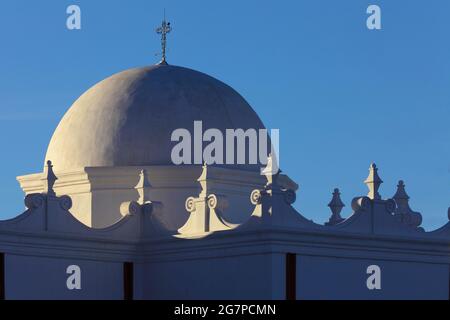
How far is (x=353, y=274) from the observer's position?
2164 inches

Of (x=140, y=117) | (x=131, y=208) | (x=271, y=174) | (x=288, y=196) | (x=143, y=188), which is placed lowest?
(x=131, y=208)

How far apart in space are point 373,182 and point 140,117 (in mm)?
7174

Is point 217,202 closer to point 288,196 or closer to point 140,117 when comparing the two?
point 288,196

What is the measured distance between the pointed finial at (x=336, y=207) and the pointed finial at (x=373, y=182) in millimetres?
1786

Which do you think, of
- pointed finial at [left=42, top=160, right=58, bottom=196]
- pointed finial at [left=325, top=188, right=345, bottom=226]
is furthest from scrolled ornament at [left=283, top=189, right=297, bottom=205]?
pointed finial at [left=42, top=160, right=58, bottom=196]

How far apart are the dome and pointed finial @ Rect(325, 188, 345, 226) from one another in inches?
134

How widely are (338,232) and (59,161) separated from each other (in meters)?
9.80

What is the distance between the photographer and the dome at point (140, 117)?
59.3m

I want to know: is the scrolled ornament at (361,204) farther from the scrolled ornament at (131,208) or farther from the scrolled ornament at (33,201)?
the scrolled ornament at (33,201)

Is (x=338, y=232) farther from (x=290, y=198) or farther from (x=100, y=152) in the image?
(x=100, y=152)

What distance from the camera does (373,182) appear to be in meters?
56.5

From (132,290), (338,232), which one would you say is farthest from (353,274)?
(132,290)

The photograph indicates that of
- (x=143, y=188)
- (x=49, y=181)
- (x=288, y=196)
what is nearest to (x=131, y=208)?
(x=143, y=188)

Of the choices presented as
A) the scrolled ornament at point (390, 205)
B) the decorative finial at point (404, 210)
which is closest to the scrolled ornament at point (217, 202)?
the scrolled ornament at point (390, 205)
